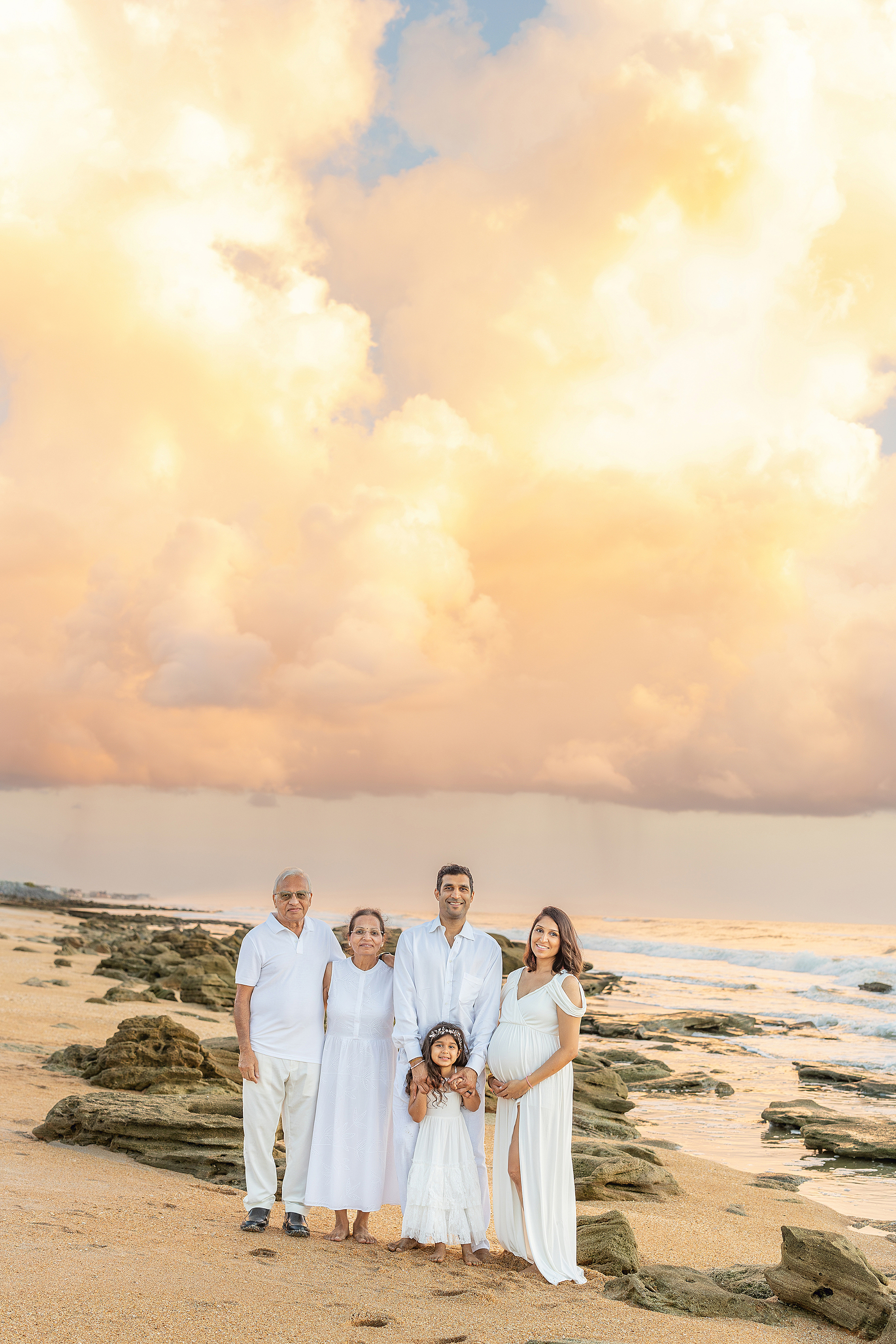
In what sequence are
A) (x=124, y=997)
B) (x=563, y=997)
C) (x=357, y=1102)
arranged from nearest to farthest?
(x=563, y=997)
(x=357, y=1102)
(x=124, y=997)

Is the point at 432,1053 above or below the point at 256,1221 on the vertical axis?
above

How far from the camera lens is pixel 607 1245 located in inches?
291

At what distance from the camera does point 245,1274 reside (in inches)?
240

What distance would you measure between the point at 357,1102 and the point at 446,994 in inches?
40.4

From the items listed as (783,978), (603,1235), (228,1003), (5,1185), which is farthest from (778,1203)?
(783,978)

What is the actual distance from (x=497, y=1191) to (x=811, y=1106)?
12.0m

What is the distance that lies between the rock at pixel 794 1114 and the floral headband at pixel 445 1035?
10980 mm

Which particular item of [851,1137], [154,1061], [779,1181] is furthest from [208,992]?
[779,1181]

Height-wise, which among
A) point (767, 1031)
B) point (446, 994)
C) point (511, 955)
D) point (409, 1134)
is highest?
point (446, 994)

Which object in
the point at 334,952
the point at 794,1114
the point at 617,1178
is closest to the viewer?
the point at 334,952

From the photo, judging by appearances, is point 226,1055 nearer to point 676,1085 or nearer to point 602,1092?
point 602,1092

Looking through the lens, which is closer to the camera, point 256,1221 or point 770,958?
→ point 256,1221

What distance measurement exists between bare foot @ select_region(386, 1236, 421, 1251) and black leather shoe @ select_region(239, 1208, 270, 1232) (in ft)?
3.02

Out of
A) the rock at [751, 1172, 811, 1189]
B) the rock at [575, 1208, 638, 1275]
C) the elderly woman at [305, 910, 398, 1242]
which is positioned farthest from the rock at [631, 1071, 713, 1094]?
the elderly woman at [305, 910, 398, 1242]
